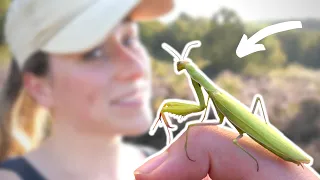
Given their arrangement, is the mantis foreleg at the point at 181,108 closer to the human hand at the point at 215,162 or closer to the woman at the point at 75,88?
the human hand at the point at 215,162

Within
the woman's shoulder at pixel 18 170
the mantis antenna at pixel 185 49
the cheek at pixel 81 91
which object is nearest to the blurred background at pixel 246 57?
the cheek at pixel 81 91

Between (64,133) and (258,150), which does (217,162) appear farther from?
(64,133)

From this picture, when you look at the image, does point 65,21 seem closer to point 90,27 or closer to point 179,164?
point 90,27

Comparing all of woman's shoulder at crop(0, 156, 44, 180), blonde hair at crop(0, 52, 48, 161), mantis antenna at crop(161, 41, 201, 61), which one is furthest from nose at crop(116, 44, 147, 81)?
mantis antenna at crop(161, 41, 201, 61)

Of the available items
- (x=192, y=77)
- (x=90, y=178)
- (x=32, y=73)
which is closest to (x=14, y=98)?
(x=32, y=73)

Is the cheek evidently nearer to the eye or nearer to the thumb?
the eye

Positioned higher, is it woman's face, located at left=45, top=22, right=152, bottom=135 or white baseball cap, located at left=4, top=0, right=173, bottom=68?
white baseball cap, located at left=4, top=0, right=173, bottom=68
